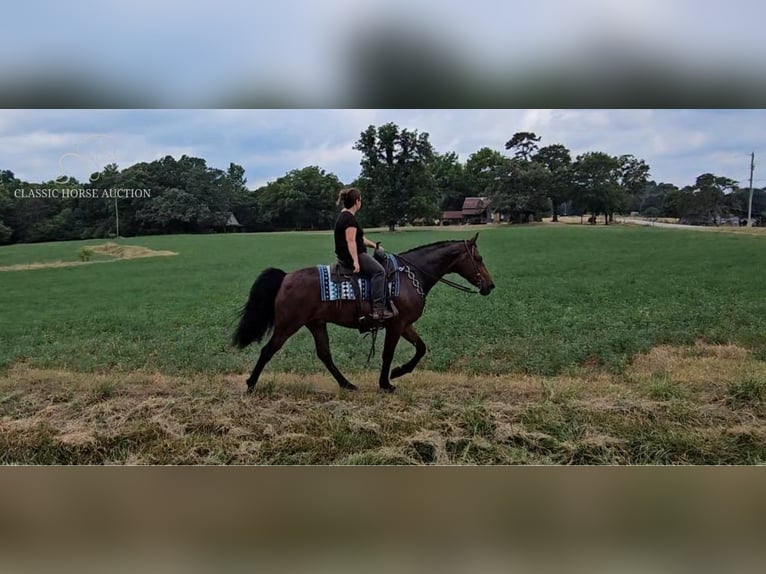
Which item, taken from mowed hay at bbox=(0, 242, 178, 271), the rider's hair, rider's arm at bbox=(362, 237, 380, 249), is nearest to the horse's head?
rider's arm at bbox=(362, 237, 380, 249)

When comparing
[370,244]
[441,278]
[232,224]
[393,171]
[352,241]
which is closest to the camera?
[352,241]

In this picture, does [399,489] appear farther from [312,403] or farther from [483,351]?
[483,351]

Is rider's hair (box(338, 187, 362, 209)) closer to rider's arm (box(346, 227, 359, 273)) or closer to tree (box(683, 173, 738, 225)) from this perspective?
rider's arm (box(346, 227, 359, 273))

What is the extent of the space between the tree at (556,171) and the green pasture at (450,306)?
407 mm

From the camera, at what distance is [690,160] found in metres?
3.99

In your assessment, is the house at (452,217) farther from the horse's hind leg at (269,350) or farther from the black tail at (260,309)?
the horse's hind leg at (269,350)

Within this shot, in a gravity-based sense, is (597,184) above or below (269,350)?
above

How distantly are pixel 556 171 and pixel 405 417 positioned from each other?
2.26 metres

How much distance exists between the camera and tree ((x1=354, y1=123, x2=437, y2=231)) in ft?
13.0

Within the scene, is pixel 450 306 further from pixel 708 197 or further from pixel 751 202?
pixel 751 202

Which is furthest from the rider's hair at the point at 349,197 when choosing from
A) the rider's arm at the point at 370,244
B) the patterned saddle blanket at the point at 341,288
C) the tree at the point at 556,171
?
the tree at the point at 556,171

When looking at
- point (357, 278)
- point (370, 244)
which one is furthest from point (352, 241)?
point (357, 278)

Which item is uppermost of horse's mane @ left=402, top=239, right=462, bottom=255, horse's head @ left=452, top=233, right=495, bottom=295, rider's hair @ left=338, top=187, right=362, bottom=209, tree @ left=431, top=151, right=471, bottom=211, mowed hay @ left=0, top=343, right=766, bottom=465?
tree @ left=431, top=151, right=471, bottom=211

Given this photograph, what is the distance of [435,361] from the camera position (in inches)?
157
